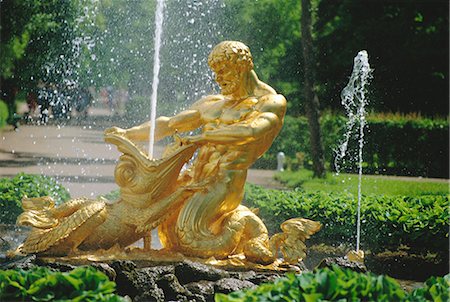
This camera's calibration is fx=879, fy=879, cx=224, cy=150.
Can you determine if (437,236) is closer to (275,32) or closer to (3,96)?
(275,32)

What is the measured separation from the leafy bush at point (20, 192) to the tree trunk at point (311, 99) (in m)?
6.80

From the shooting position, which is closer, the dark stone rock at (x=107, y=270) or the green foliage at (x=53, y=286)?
the green foliage at (x=53, y=286)

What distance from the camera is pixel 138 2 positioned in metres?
17.0

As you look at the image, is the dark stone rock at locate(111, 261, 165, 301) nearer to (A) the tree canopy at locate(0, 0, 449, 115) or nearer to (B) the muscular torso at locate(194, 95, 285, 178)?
(B) the muscular torso at locate(194, 95, 285, 178)

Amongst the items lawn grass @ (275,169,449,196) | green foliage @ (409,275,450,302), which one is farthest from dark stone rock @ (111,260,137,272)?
lawn grass @ (275,169,449,196)

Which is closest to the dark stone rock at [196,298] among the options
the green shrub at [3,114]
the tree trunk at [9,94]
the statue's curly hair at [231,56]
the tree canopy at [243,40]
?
the statue's curly hair at [231,56]

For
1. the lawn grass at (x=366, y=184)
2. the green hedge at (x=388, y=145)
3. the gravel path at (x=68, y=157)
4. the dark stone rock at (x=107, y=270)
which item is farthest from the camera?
the green hedge at (x=388, y=145)

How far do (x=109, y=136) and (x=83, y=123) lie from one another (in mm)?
13899

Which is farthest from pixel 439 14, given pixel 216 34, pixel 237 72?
pixel 237 72

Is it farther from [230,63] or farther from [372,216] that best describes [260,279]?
[372,216]

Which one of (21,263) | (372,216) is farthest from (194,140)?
(372,216)

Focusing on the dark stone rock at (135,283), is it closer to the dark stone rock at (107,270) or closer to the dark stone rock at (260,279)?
the dark stone rock at (107,270)

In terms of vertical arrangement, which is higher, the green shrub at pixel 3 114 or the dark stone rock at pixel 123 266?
the green shrub at pixel 3 114

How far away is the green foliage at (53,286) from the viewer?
474 centimetres
